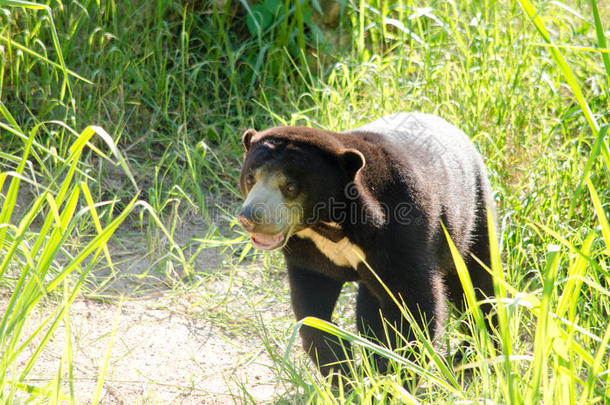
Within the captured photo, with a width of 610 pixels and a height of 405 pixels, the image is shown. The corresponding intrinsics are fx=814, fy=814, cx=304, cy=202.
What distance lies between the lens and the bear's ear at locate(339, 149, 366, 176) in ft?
11.1

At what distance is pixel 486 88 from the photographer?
520 centimetres

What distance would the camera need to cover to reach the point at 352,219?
3529mm

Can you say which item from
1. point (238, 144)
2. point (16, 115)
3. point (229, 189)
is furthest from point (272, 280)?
point (16, 115)

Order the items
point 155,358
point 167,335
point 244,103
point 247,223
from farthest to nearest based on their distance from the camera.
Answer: point 244,103
point 167,335
point 155,358
point 247,223

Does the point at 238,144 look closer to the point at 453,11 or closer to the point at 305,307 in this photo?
the point at 453,11

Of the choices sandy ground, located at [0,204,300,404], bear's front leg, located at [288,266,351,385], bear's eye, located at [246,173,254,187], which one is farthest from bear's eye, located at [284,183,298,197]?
sandy ground, located at [0,204,300,404]

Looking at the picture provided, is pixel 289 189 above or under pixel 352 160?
under

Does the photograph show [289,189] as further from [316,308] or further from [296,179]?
[316,308]

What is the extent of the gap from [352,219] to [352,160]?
0.28 m

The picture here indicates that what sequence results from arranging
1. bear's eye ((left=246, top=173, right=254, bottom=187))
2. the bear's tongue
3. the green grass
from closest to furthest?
the bear's tongue
bear's eye ((left=246, top=173, right=254, bottom=187))
the green grass

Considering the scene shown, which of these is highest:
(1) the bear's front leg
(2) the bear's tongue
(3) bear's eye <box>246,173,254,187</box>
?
(3) bear's eye <box>246,173,254,187</box>

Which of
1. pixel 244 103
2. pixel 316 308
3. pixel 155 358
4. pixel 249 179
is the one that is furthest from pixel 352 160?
pixel 244 103

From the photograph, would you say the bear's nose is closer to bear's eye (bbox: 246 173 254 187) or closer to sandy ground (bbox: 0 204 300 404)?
bear's eye (bbox: 246 173 254 187)

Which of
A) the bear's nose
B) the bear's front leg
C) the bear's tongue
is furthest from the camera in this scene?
the bear's front leg
